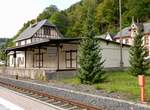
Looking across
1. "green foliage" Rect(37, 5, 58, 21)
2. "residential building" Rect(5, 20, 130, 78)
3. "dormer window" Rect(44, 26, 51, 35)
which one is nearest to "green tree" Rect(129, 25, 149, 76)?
"residential building" Rect(5, 20, 130, 78)

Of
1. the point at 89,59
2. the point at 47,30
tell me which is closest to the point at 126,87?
the point at 89,59

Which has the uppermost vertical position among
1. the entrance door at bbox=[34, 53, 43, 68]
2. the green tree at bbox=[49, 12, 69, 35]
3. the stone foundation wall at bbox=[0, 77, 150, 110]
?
the green tree at bbox=[49, 12, 69, 35]

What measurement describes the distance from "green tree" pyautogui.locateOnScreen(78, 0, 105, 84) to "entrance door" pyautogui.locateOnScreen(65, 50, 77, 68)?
10.2 meters

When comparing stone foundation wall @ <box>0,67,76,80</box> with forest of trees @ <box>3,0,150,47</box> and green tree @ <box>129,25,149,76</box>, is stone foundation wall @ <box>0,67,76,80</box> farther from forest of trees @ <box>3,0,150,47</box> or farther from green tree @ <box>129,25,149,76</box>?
forest of trees @ <box>3,0,150,47</box>

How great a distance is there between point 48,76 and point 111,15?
93.7 m

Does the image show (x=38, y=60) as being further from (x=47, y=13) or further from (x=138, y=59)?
(x=47, y=13)

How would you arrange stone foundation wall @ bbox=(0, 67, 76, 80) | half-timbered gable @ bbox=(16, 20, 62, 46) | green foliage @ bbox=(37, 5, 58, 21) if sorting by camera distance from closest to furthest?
stone foundation wall @ bbox=(0, 67, 76, 80) → half-timbered gable @ bbox=(16, 20, 62, 46) → green foliage @ bbox=(37, 5, 58, 21)

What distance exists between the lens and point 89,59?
25.6m

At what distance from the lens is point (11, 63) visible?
67.4 meters

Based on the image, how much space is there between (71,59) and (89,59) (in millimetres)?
11968

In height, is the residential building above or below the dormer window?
below

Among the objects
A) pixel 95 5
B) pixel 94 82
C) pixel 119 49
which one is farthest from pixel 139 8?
pixel 94 82

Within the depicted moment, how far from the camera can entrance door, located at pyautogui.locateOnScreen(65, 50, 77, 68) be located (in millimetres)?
37188

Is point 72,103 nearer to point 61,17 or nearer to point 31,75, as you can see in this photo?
point 31,75
